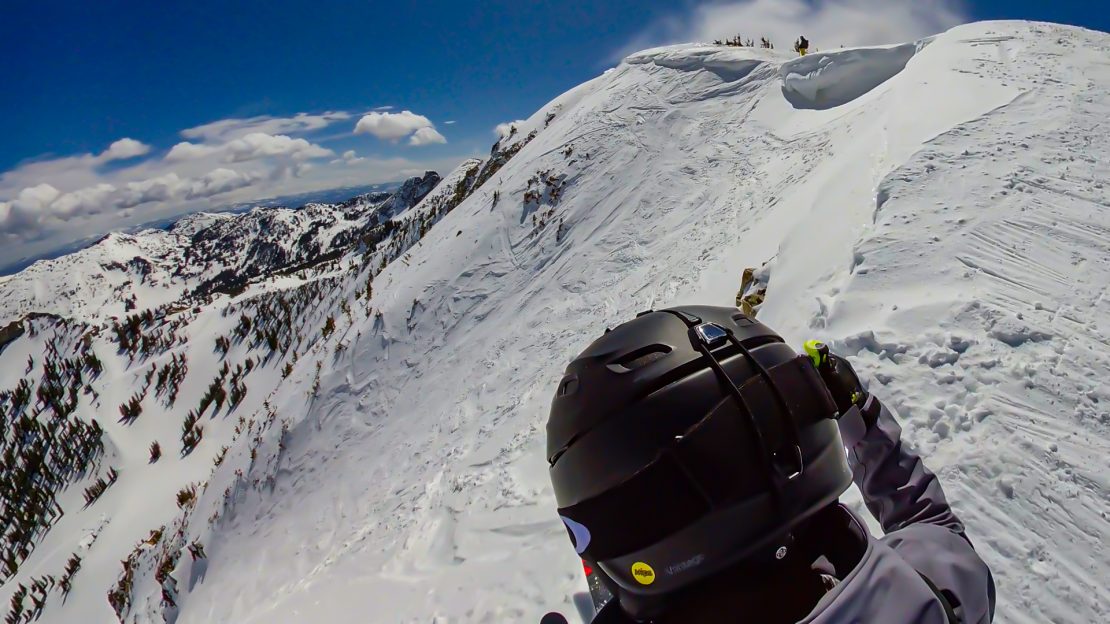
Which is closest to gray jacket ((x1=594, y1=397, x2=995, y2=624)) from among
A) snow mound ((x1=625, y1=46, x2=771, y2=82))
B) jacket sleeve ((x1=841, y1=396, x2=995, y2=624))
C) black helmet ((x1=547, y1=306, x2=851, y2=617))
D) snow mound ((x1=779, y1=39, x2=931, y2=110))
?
jacket sleeve ((x1=841, y1=396, x2=995, y2=624))

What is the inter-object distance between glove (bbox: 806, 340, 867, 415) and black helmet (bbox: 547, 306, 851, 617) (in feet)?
0.94

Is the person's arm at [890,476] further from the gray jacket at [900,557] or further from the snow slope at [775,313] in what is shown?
the snow slope at [775,313]

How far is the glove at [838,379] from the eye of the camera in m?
2.21

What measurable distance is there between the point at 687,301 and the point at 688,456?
793 centimetres

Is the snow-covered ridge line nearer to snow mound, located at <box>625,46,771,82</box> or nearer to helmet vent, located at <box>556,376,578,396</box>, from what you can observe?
snow mound, located at <box>625,46,771,82</box>

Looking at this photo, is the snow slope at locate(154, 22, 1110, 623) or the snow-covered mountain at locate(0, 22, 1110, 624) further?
the snow-covered mountain at locate(0, 22, 1110, 624)

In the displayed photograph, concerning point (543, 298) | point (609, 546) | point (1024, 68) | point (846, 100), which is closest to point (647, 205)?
A: point (543, 298)

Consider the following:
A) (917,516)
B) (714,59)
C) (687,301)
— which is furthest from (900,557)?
(714,59)

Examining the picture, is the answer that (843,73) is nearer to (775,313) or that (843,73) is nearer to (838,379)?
(775,313)

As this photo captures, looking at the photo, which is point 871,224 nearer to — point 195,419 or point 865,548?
point 865,548

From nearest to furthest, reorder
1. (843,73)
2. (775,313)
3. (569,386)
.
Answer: (569,386) < (775,313) < (843,73)

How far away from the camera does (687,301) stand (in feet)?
30.4

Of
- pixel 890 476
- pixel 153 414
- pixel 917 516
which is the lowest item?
pixel 153 414

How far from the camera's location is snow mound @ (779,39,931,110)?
1494cm
